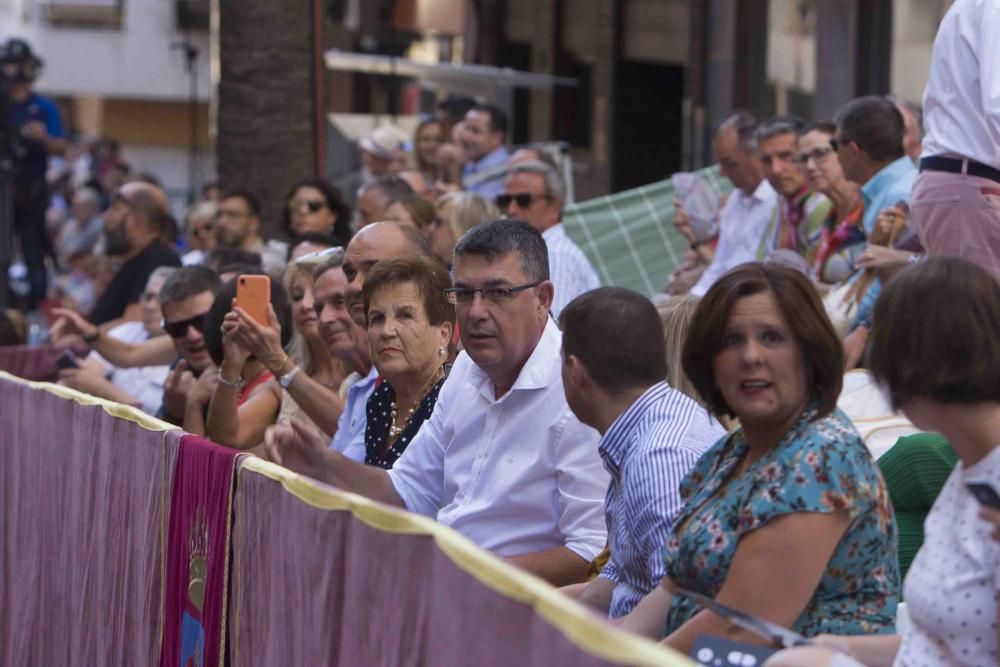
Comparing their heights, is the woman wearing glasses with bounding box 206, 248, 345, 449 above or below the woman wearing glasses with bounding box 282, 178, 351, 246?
below

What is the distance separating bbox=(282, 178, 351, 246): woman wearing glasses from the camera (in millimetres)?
12180

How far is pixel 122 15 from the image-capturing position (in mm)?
44938

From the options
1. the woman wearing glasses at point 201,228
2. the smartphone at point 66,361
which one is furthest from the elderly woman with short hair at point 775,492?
the woman wearing glasses at point 201,228

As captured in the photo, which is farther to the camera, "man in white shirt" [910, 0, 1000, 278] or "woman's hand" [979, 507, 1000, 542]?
"man in white shirt" [910, 0, 1000, 278]

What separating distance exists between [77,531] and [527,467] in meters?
2.15

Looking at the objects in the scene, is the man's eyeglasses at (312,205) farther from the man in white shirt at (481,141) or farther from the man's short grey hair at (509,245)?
the man's short grey hair at (509,245)

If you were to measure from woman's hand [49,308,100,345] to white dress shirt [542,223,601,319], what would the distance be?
2608mm

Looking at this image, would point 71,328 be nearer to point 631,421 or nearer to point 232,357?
point 232,357

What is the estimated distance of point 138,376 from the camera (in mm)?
11758

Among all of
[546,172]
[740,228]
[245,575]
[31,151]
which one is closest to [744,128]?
[740,228]

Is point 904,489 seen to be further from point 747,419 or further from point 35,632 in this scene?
point 35,632

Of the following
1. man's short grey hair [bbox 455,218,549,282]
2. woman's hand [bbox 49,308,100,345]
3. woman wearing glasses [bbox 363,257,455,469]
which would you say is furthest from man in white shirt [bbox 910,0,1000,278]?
woman's hand [bbox 49,308,100,345]

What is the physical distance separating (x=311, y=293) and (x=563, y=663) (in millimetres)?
5442

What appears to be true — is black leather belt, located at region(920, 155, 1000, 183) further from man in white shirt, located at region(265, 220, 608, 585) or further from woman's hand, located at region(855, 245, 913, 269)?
man in white shirt, located at region(265, 220, 608, 585)
